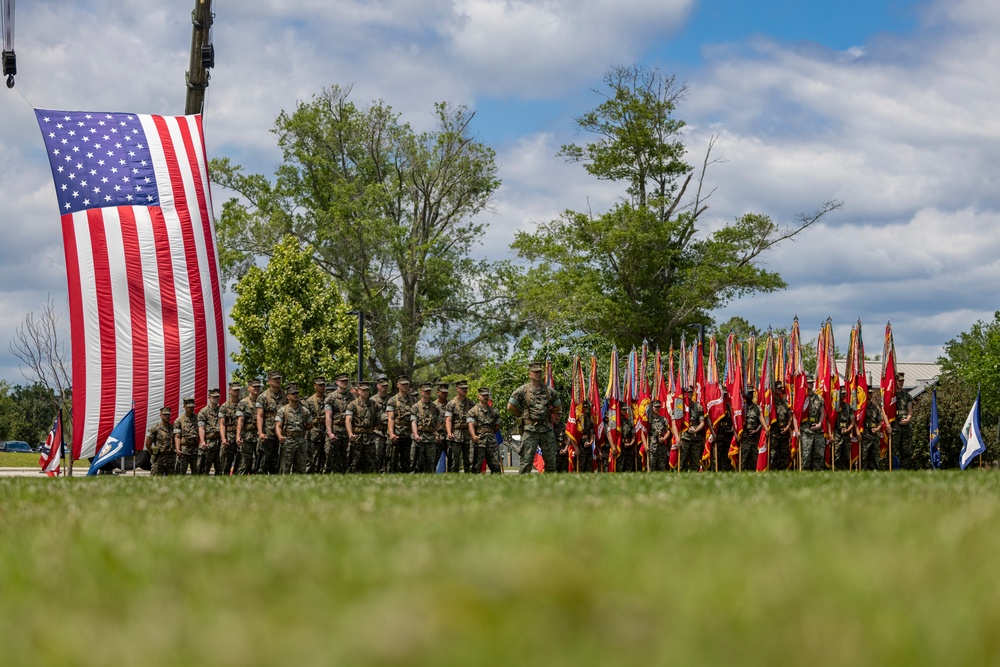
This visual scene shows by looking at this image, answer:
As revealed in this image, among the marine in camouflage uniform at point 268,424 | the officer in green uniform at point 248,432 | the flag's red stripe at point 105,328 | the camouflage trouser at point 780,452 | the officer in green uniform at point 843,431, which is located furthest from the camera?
the camouflage trouser at point 780,452

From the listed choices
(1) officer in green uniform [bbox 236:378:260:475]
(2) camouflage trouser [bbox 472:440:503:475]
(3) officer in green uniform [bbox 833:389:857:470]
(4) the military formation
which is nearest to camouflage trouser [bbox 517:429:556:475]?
(4) the military formation

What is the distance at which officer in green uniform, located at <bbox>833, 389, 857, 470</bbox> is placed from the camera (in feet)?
81.0

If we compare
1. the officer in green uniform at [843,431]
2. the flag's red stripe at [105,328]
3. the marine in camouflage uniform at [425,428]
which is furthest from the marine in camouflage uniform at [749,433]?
the flag's red stripe at [105,328]

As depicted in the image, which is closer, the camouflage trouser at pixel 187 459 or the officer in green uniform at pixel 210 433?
the officer in green uniform at pixel 210 433

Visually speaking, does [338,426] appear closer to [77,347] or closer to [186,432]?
[186,432]

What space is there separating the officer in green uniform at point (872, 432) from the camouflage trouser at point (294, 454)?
11.7 m

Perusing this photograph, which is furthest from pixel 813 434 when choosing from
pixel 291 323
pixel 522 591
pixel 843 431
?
pixel 291 323

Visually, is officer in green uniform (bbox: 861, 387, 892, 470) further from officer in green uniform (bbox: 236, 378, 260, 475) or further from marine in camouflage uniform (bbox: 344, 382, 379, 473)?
officer in green uniform (bbox: 236, 378, 260, 475)

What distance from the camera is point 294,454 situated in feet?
77.5

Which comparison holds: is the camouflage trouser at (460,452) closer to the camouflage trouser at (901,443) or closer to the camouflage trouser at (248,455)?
the camouflage trouser at (248,455)

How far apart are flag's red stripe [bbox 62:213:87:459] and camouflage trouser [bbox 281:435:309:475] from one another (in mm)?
4154

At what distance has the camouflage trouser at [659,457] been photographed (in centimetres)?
2831

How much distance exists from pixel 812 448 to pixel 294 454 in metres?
11.0

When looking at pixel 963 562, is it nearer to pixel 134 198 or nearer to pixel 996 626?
pixel 996 626
